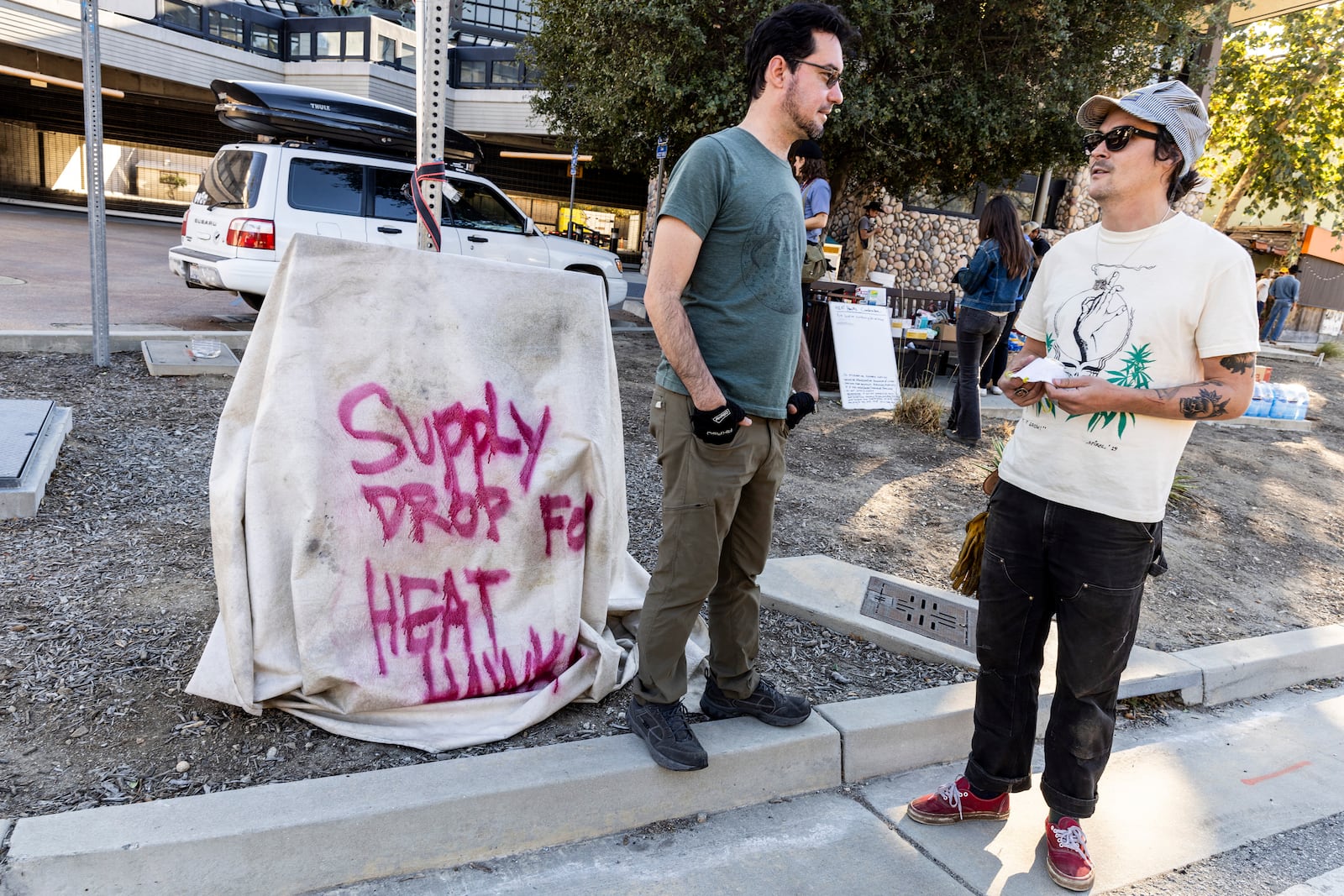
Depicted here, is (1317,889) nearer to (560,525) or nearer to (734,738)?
(734,738)

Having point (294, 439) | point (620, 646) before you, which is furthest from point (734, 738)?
point (294, 439)

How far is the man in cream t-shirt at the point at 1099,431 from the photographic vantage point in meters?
2.30

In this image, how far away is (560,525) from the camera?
2.87 m

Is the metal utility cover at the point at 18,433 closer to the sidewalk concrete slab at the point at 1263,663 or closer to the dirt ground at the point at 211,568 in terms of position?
the dirt ground at the point at 211,568

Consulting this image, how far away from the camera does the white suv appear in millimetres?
8836

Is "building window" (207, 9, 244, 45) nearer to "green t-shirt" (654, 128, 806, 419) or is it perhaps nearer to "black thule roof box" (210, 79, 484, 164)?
"black thule roof box" (210, 79, 484, 164)

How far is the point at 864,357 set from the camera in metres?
8.50

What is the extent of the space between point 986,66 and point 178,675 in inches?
424

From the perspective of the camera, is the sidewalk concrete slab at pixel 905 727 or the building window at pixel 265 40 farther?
the building window at pixel 265 40

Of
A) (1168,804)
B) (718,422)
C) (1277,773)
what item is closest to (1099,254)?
(718,422)

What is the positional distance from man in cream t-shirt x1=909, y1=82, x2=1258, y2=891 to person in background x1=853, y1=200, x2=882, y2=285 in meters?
13.3

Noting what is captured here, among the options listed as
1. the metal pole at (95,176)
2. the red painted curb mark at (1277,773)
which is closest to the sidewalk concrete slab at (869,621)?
the red painted curb mark at (1277,773)

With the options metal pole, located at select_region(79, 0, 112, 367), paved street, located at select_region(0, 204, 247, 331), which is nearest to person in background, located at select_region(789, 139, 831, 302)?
metal pole, located at select_region(79, 0, 112, 367)

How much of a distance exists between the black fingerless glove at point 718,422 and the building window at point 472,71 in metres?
31.0
